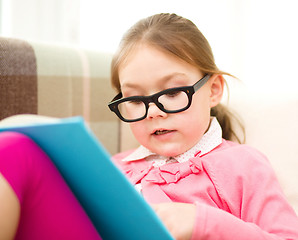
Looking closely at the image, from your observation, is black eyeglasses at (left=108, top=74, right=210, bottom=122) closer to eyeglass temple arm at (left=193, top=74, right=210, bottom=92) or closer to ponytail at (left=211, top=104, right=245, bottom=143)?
eyeglass temple arm at (left=193, top=74, right=210, bottom=92)

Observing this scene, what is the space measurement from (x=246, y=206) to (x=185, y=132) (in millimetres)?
240

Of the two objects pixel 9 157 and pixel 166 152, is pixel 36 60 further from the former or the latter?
pixel 9 157

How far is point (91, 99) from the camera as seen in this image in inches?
52.3

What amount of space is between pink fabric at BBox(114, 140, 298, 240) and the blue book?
16 centimetres

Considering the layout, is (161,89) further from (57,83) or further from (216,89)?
(57,83)

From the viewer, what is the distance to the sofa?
105cm

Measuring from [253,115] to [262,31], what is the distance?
0.32m

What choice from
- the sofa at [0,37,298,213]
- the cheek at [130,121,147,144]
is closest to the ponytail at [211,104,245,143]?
the sofa at [0,37,298,213]

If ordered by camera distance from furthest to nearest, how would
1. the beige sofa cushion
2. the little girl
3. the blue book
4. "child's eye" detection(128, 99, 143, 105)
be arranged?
1. the beige sofa cushion
2. "child's eye" detection(128, 99, 143, 105)
3. the little girl
4. the blue book

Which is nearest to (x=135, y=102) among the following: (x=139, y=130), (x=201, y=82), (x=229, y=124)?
(x=139, y=130)

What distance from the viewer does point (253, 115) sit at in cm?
113

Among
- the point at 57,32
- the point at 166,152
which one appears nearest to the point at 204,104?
the point at 166,152

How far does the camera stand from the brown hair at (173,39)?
950 mm

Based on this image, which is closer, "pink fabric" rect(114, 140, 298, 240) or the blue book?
the blue book
